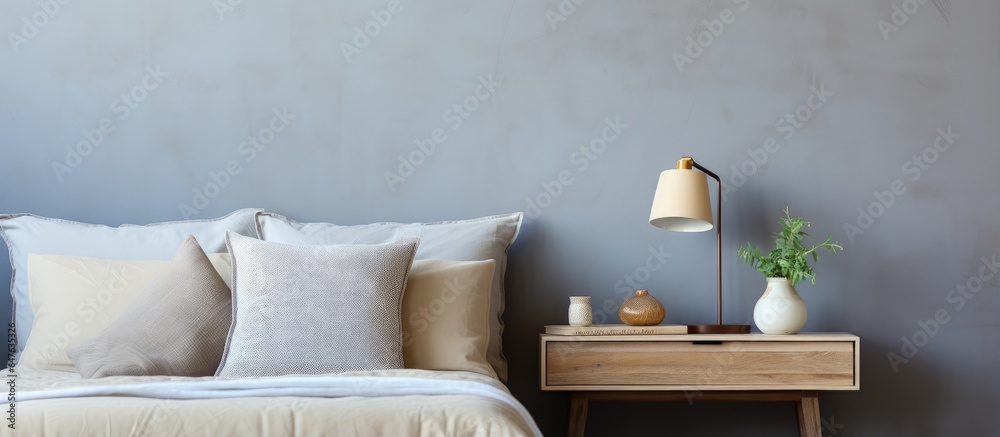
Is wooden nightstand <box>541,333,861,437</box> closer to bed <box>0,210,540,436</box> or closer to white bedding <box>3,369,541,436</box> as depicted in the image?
bed <box>0,210,540,436</box>

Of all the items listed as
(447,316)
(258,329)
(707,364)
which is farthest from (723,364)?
(258,329)

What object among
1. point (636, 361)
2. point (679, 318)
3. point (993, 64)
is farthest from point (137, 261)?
point (993, 64)

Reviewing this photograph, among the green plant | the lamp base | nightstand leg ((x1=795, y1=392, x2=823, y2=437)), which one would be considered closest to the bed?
the lamp base

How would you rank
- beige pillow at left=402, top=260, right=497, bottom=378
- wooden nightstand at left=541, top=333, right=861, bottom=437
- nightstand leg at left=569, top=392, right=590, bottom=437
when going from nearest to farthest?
beige pillow at left=402, top=260, right=497, bottom=378
wooden nightstand at left=541, top=333, right=861, bottom=437
nightstand leg at left=569, top=392, right=590, bottom=437

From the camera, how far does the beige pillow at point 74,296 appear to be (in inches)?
102

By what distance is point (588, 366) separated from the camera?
2.71 m

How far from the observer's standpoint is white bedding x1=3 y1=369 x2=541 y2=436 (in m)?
1.66

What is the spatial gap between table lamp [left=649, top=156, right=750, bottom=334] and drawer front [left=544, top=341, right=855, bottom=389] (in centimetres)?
10

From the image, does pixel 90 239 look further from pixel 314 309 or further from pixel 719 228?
pixel 719 228

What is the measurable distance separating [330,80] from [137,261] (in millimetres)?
949

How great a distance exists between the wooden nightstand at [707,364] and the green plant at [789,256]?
22cm

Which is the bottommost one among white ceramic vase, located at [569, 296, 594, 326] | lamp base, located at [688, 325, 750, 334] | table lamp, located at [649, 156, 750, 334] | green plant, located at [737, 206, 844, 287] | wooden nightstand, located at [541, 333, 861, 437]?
wooden nightstand, located at [541, 333, 861, 437]

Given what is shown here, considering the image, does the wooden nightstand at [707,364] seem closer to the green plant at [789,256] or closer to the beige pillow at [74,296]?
the green plant at [789,256]

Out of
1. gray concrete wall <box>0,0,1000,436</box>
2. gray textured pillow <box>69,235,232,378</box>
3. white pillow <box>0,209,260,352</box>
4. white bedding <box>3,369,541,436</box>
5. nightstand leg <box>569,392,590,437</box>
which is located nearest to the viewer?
white bedding <box>3,369,541,436</box>
